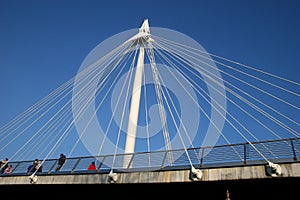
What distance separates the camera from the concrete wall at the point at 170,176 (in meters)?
9.13

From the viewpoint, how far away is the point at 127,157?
14461mm

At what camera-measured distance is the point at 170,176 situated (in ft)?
35.3

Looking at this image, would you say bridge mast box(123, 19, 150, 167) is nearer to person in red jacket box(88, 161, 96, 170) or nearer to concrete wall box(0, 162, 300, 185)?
person in red jacket box(88, 161, 96, 170)

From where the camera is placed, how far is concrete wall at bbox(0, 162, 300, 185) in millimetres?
9128

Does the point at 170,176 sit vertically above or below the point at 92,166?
below

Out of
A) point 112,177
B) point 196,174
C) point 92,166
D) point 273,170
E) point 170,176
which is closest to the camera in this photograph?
point 273,170

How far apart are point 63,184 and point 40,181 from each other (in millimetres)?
1646

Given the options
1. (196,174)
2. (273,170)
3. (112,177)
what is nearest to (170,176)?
(196,174)

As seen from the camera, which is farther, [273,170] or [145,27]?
[145,27]

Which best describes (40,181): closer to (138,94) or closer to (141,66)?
(138,94)

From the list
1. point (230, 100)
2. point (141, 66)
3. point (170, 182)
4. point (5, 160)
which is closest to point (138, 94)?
point (141, 66)

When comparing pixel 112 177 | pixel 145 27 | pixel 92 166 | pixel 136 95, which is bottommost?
pixel 112 177

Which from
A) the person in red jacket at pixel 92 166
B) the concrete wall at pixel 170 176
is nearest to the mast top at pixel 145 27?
the person in red jacket at pixel 92 166

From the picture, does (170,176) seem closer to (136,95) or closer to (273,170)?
(273,170)
